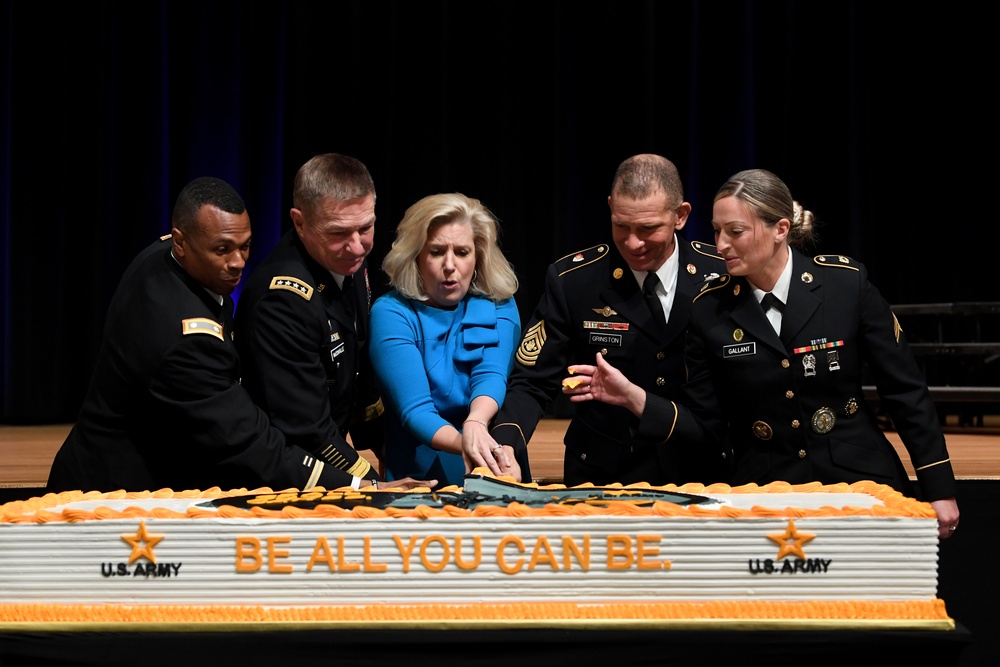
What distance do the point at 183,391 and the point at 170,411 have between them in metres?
0.07

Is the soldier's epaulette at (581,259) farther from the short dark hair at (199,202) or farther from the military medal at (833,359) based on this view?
the short dark hair at (199,202)

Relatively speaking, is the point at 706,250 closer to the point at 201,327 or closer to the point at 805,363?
the point at 805,363

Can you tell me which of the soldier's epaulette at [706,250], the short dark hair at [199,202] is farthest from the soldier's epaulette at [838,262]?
the short dark hair at [199,202]

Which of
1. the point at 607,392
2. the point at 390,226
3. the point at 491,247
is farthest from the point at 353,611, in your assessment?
the point at 390,226

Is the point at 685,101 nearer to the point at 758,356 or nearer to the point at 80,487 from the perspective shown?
the point at 758,356

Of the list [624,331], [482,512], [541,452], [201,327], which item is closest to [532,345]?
[624,331]

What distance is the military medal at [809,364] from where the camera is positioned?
7.30 feet

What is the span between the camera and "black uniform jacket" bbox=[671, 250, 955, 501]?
2.20m

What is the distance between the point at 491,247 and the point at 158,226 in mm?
4129

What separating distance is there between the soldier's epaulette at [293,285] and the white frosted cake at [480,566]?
2.70 ft

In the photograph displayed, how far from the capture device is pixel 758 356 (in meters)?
2.25

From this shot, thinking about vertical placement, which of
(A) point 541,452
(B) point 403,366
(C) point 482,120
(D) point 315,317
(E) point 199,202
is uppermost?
(C) point 482,120

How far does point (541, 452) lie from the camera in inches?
193

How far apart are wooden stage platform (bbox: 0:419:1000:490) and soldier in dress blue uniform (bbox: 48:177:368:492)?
1725mm
